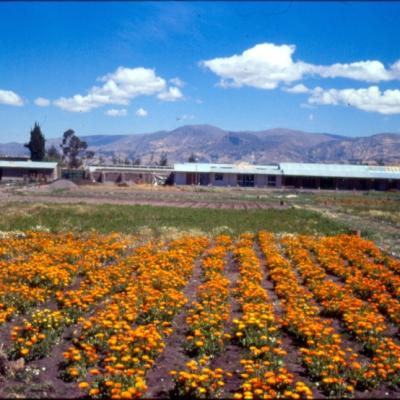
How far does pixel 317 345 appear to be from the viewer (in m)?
7.43

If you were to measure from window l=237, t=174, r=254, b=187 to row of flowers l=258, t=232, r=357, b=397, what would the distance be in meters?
59.9

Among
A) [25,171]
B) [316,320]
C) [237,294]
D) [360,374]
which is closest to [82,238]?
[237,294]

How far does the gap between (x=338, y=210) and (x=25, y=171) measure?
2005 inches

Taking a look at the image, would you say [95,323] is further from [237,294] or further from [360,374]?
[360,374]

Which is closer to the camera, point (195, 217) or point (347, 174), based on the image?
point (195, 217)

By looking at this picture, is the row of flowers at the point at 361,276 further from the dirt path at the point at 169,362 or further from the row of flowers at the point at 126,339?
the row of flowers at the point at 126,339

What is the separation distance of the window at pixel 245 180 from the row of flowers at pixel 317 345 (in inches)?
2358

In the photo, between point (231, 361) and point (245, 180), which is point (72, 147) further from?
point (231, 361)

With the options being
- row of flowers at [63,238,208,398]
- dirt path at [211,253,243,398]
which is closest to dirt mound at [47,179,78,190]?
row of flowers at [63,238,208,398]

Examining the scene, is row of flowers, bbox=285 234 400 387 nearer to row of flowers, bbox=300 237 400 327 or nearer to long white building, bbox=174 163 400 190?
row of flowers, bbox=300 237 400 327

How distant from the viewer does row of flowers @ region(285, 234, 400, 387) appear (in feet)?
21.8

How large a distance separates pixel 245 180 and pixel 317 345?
2524 inches

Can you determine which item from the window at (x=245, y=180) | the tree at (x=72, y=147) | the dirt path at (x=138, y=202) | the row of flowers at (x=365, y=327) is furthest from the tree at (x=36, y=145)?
the row of flowers at (x=365, y=327)

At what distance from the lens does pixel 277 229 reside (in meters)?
22.6
